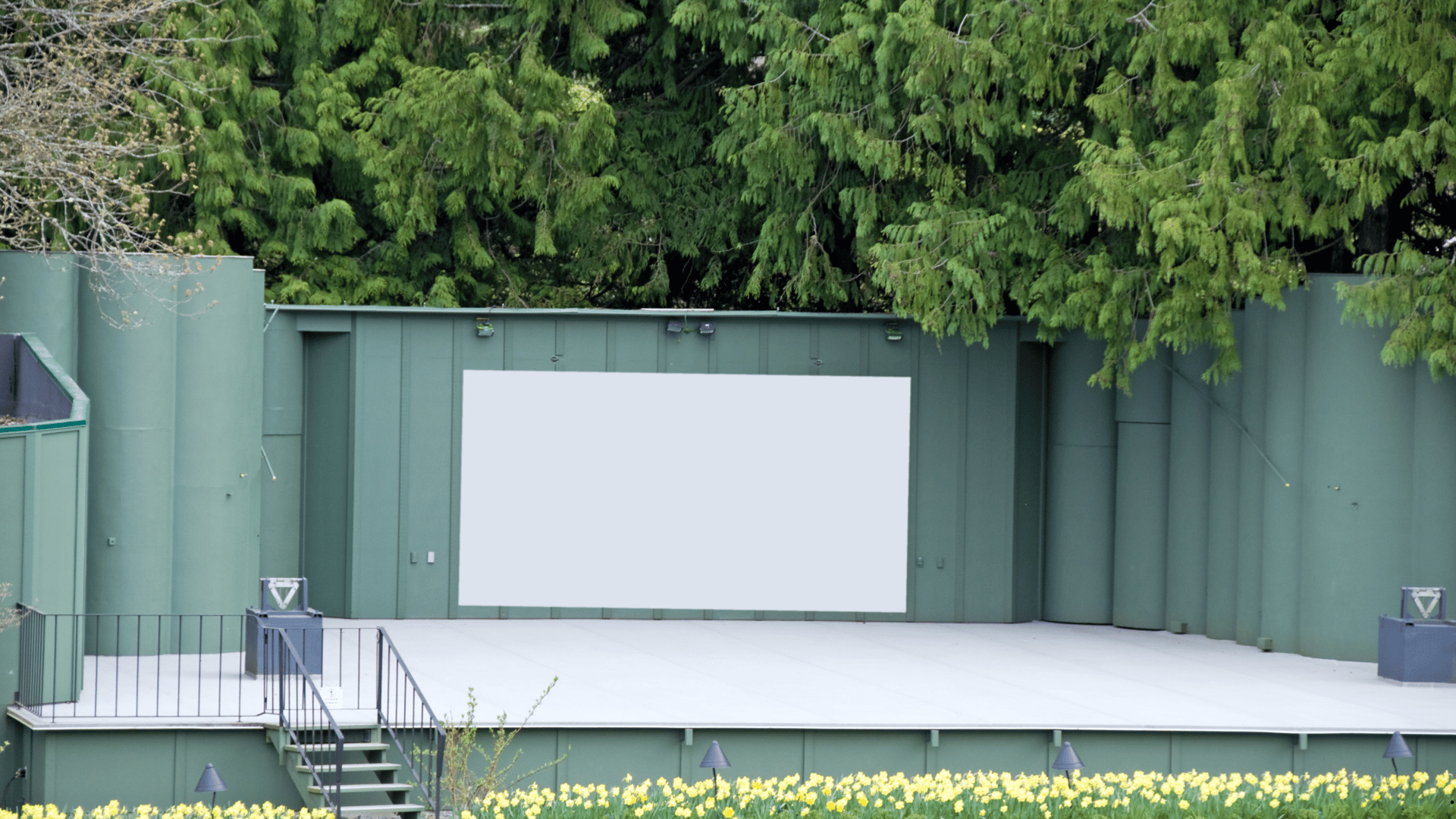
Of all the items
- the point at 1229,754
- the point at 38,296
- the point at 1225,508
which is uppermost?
the point at 38,296

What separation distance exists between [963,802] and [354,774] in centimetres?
365

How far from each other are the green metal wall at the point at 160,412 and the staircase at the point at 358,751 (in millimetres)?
2581

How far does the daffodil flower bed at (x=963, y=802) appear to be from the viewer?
29.5 feet

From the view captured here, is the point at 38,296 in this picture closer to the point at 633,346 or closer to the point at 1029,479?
the point at 633,346

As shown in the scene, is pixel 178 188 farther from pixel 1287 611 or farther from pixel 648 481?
pixel 1287 611

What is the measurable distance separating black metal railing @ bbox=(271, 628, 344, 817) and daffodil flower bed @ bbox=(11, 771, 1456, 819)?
336 millimetres

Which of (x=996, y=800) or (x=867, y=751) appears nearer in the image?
(x=996, y=800)

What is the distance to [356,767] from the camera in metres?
10.1

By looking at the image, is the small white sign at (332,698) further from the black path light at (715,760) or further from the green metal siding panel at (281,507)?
the green metal siding panel at (281,507)

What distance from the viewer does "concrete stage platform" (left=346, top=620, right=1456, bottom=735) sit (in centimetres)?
1112

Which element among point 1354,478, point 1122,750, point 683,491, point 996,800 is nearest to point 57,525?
point 683,491

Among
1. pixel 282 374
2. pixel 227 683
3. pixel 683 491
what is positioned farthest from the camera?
pixel 683 491

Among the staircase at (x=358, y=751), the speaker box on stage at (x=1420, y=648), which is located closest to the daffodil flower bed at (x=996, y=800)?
the staircase at (x=358, y=751)

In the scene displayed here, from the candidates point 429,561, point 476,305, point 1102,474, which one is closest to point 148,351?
point 429,561
